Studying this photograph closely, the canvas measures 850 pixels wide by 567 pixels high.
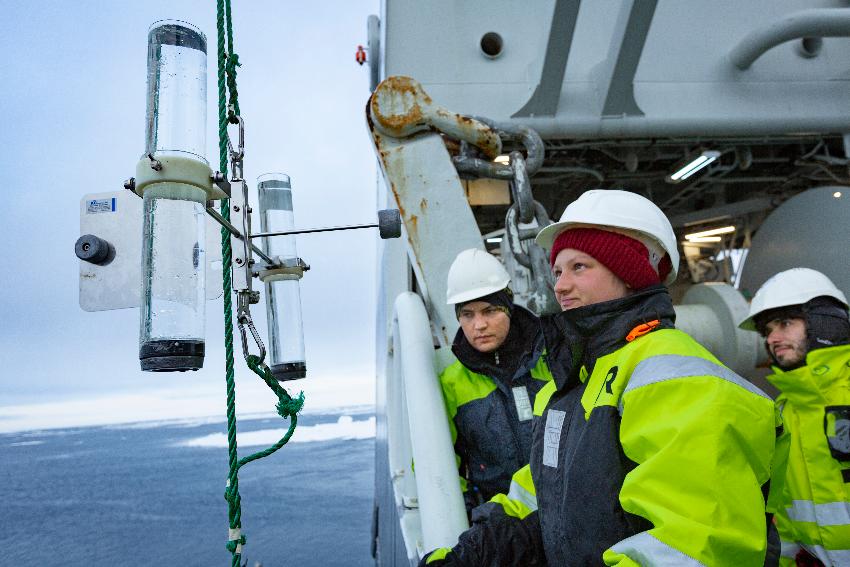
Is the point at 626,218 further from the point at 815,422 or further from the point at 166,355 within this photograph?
the point at 815,422

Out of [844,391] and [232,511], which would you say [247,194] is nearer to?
[232,511]

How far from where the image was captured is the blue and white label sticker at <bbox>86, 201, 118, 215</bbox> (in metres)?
1.79

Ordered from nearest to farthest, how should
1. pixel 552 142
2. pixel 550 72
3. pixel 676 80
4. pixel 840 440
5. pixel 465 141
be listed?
pixel 840 440, pixel 465 141, pixel 550 72, pixel 676 80, pixel 552 142

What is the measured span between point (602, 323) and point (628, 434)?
261mm

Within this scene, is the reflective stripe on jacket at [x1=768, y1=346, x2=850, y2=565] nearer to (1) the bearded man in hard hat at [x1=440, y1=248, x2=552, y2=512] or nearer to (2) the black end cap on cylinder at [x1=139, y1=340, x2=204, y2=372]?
(1) the bearded man in hard hat at [x1=440, y1=248, x2=552, y2=512]

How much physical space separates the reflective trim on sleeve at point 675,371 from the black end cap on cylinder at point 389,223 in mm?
935

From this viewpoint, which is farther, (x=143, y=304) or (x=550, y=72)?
(x=550, y=72)

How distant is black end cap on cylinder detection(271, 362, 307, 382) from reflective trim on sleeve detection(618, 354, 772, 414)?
51.3 inches

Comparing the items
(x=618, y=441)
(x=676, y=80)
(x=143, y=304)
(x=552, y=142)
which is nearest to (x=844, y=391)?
(x=618, y=441)

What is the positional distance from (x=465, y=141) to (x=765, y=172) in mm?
5475

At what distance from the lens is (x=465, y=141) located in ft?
9.37

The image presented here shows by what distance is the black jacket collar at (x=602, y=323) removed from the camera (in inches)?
44.6

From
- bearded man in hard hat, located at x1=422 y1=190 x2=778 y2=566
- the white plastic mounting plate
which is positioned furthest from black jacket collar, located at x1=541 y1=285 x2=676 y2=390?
the white plastic mounting plate

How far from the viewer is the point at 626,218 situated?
125 centimetres
